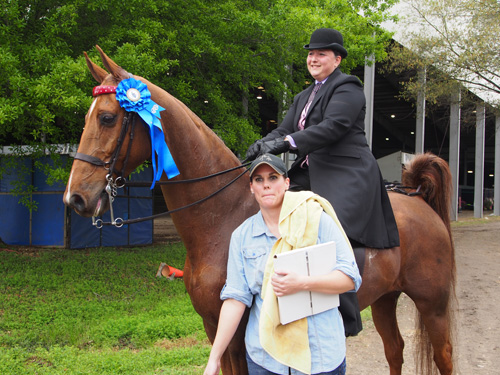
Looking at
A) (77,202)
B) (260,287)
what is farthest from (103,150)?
(260,287)

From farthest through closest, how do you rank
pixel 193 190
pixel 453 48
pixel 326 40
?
Answer: pixel 453 48 → pixel 326 40 → pixel 193 190

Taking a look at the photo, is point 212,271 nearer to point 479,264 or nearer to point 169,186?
point 169,186

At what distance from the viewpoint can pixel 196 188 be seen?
2.69 meters

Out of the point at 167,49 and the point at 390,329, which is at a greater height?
the point at 167,49

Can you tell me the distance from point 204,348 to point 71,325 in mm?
2274

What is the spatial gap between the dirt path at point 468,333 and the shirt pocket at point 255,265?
2766mm

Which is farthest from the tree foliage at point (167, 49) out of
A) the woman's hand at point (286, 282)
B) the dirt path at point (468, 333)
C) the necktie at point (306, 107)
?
the woman's hand at point (286, 282)

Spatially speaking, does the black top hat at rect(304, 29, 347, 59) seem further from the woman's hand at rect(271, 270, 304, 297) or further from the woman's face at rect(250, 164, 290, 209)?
the woman's hand at rect(271, 270, 304, 297)

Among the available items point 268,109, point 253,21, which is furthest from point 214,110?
point 268,109

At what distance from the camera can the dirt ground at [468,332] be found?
5066mm

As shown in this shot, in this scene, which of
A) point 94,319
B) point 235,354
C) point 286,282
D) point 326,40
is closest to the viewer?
point 286,282

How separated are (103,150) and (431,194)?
3.12 meters

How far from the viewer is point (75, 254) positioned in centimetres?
1138

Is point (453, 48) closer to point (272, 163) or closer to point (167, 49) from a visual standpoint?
point (167, 49)
